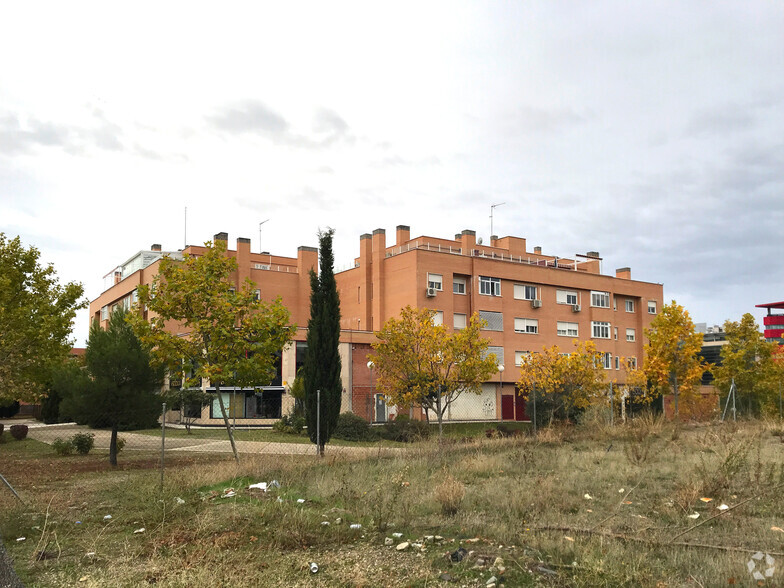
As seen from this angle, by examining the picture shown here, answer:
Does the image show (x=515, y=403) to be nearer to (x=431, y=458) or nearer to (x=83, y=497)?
(x=431, y=458)

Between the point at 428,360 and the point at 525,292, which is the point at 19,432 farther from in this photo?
the point at 525,292

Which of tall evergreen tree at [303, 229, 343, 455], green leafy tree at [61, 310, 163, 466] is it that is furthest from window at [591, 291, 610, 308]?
green leafy tree at [61, 310, 163, 466]

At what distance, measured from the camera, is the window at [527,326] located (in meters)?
54.2

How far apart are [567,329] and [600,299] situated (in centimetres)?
519

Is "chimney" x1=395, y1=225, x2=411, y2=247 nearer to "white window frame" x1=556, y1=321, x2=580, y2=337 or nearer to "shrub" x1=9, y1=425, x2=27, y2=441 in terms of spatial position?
"white window frame" x1=556, y1=321, x2=580, y2=337

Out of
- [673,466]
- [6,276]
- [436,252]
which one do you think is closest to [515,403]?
[436,252]

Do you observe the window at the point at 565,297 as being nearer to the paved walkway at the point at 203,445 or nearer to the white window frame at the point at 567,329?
the white window frame at the point at 567,329

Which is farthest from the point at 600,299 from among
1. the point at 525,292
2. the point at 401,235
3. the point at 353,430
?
the point at 353,430

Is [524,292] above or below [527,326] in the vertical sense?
above

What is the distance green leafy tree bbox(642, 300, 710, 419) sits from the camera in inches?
1395

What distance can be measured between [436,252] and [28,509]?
136 ft

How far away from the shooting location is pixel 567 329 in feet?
188

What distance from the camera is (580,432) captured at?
65.4 feet

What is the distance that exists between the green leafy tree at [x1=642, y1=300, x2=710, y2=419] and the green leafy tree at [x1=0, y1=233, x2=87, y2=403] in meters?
28.7
